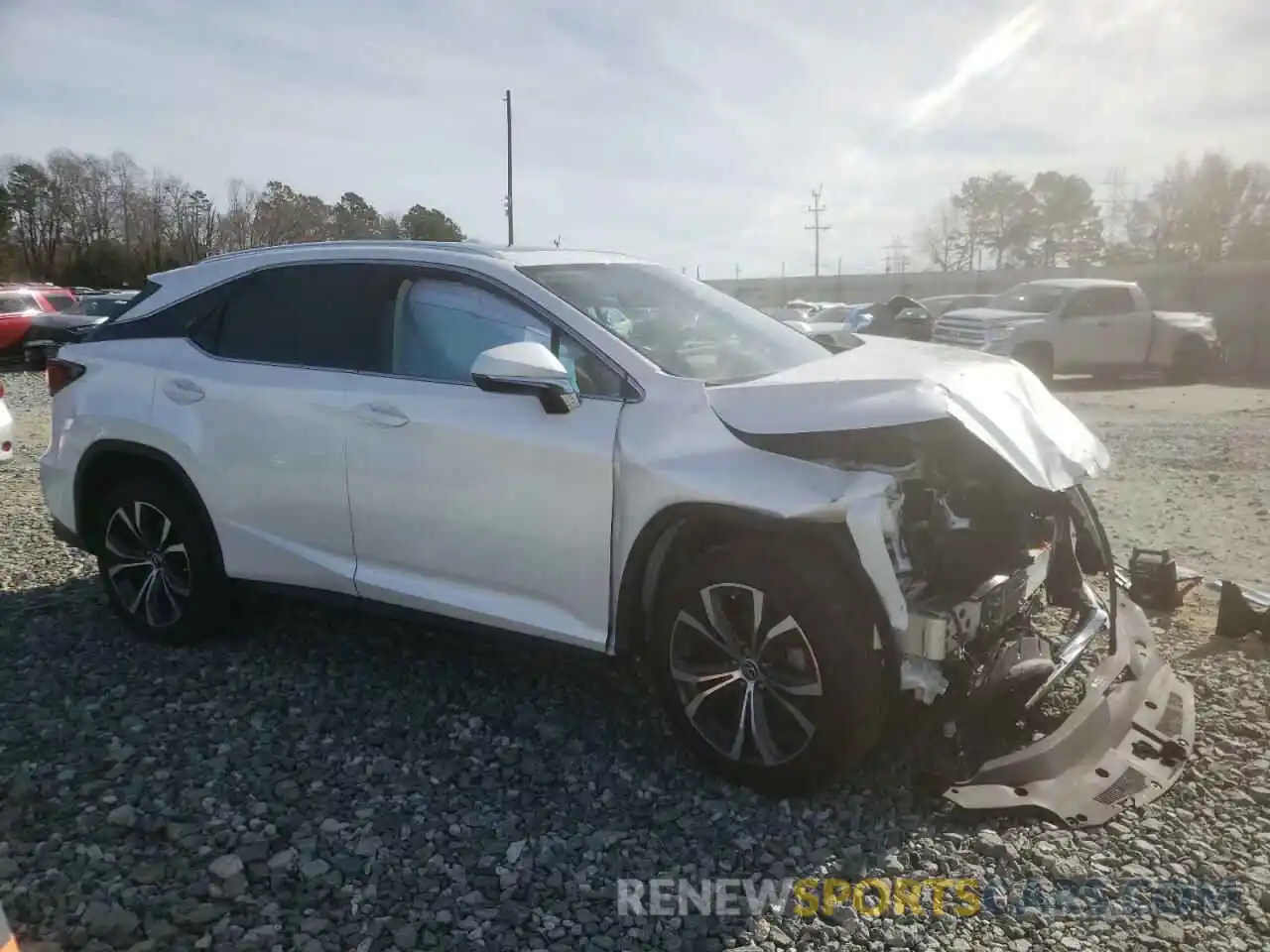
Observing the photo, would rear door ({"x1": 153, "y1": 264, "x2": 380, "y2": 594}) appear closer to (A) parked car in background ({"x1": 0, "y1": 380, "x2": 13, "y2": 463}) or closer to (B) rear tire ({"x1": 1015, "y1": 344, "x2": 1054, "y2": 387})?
(A) parked car in background ({"x1": 0, "y1": 380, "x2": 13, "y2": 463})

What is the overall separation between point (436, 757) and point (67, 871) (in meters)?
1.16

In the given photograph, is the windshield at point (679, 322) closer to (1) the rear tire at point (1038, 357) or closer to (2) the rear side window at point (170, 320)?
(2) the rear side window at point (170, 320)

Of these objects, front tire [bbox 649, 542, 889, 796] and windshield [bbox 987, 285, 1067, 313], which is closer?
front tire [bbox 649, 542, 889, 796]

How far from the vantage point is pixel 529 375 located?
10.8ft

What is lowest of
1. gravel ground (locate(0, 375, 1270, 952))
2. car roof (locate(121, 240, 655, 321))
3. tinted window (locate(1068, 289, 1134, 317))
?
gravel ground (locate(0, 375, 1270, 952))

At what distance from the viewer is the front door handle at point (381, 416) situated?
381cm

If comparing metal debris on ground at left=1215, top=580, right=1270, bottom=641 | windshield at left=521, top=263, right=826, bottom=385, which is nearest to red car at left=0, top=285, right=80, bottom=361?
windshield at left=521, top=263, right=826, bottom=385

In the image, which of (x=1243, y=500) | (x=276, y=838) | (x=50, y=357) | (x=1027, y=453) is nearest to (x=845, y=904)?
(x=1027, y=453)

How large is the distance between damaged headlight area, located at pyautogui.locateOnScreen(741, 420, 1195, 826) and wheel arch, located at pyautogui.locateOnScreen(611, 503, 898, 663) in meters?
0.07

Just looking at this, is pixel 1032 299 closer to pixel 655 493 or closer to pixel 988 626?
pixel 988 626

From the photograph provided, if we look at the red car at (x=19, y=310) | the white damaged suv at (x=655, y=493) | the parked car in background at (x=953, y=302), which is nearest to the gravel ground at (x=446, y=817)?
the white damaged suv at (x=655, y=493)

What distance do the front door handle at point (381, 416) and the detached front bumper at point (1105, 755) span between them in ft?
7.58

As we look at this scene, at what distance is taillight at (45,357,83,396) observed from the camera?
4.75 meters

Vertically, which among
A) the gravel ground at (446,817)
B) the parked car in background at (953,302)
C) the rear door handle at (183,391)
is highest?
the parked car in background at (953,302)
